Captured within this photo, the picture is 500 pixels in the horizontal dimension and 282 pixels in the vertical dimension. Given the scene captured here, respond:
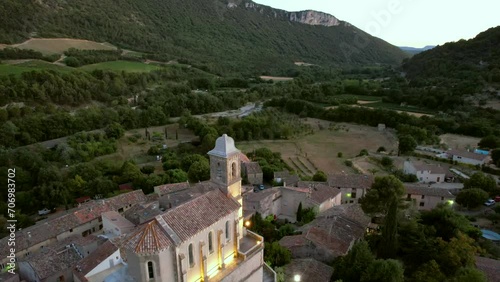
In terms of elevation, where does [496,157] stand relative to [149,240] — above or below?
below

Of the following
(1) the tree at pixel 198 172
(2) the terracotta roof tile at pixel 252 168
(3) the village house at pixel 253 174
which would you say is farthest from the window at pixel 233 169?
(1) the tree at pixel 198 172

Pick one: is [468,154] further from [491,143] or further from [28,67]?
[28,67]

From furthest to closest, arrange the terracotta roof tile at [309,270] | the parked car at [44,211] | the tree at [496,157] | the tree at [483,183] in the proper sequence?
the tree at [496,157], the parked car at [44,211], the tree at [483,183], the terracotta roof tile at [309,270]

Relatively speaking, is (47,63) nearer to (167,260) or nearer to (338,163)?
(338,163)

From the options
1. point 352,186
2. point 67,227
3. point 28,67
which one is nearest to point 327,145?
point 352,186

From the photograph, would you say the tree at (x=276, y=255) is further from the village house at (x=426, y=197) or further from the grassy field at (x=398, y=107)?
the grassy field at (x=398, y=107)

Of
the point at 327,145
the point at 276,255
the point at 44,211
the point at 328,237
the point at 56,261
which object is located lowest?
the point at 44,211
